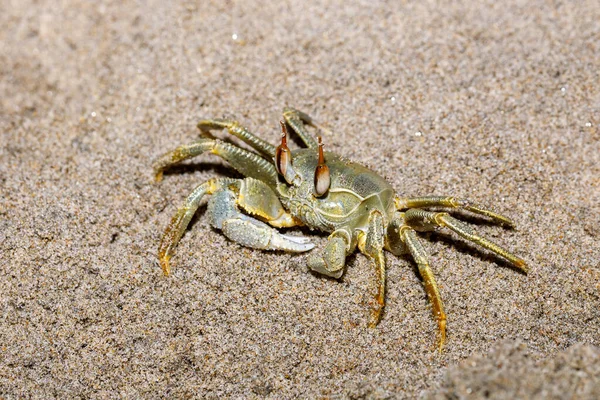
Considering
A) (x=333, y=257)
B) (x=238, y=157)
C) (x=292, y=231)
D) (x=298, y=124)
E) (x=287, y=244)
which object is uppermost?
(x=298, y=124)

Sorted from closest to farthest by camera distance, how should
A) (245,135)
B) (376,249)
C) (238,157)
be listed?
1. (376,249)
2. (238,157)
3. (245,135)

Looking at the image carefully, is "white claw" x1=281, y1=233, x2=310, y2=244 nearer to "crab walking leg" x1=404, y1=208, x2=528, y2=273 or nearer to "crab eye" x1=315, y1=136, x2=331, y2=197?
"crab eye" x1=315, y1=136, x2=331, y2=197

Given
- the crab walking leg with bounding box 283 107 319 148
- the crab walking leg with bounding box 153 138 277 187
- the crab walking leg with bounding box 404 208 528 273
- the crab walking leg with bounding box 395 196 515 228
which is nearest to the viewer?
the crab walking leg with bounding box 404 208 528 273

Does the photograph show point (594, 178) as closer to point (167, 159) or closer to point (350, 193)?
point (350, 193)

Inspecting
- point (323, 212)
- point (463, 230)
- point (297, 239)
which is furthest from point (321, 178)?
point (463, 230)

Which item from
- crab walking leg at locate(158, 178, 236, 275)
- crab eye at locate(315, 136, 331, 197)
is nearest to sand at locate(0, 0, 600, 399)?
crab walking leg at locate(158, 178, 236, 275)

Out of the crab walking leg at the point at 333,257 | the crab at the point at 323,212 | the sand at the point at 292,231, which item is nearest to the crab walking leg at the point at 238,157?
the crab at the point at 323,212

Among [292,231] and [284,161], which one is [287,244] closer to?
[292,231]
